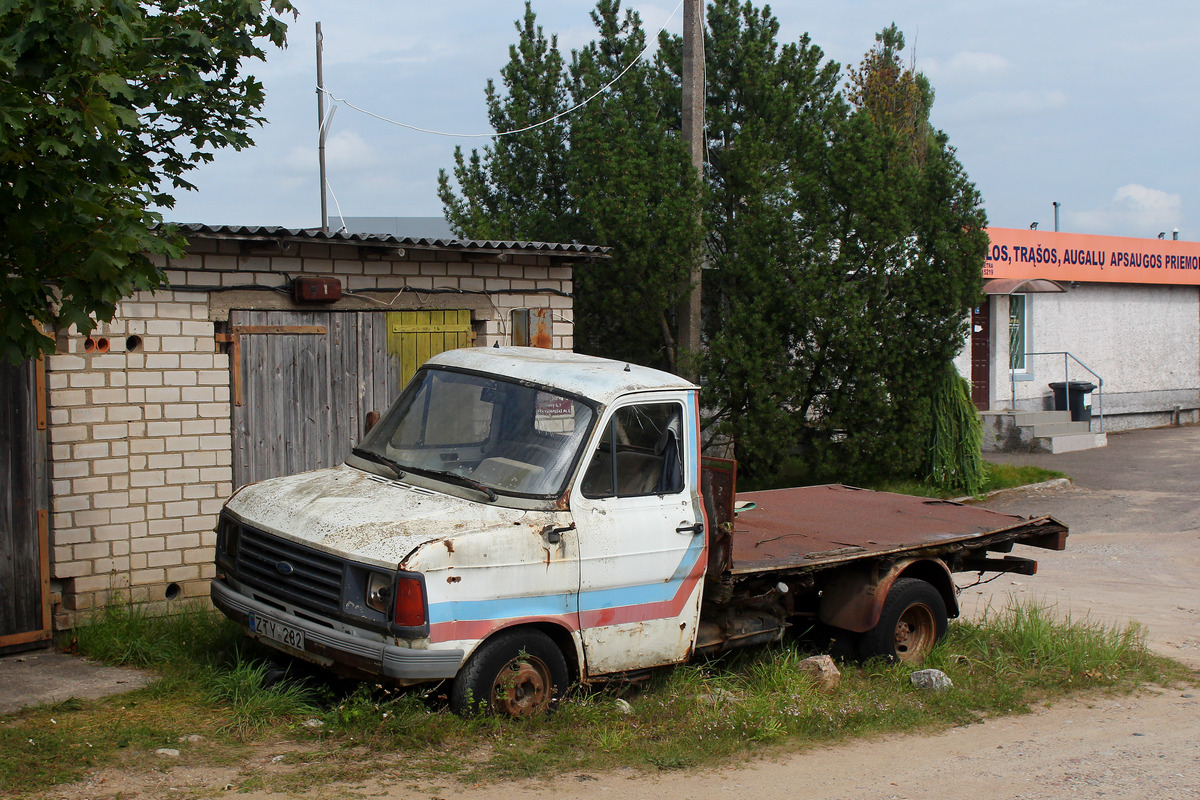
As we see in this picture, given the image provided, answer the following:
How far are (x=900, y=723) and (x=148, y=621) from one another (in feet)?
16.2

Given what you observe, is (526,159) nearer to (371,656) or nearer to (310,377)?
(310,377)

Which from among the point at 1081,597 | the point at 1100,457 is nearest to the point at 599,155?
the point at 1081,597

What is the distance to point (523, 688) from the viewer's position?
5531 mm

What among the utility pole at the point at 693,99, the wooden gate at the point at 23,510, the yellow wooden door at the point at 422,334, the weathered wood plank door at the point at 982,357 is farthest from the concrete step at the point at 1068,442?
the wooden gate at the point at 23,510

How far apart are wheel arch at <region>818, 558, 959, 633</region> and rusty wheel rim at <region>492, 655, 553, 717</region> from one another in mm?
2408

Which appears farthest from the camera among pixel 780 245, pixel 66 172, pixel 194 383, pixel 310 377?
pixel 780 245

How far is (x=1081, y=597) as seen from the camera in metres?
10.1

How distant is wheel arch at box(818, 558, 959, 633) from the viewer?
7.03 m

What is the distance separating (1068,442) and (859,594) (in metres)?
14.5

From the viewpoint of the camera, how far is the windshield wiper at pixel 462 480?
5617mm

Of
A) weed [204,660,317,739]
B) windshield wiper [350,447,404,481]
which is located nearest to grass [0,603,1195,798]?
weed [204,660,317,739]

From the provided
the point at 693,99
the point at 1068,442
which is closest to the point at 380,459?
the point at 693,99

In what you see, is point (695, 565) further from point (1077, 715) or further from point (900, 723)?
point (1077, 715)

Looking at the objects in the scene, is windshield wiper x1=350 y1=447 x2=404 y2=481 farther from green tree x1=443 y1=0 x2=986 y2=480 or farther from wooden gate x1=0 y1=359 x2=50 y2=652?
green tree x1=443 y1=0 x2=986 y2=480
